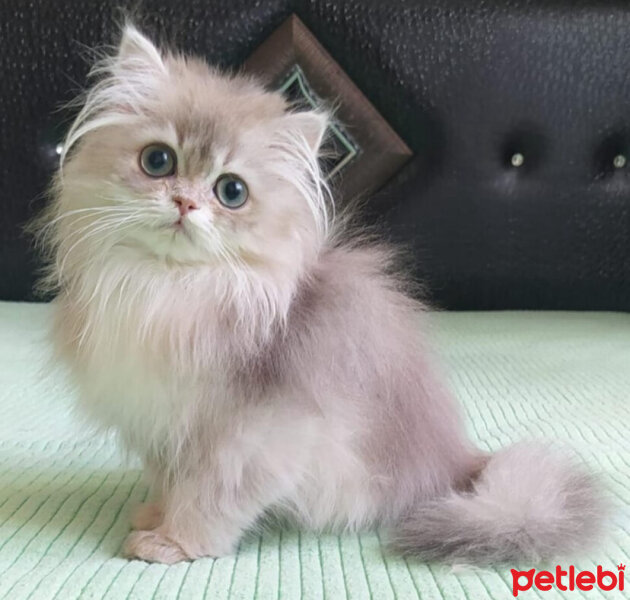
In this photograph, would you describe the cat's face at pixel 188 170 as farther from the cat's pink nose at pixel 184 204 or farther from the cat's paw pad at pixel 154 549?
the cat's paw pad at pixel 154 549

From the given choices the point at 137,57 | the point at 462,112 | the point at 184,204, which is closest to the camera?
the point at 184,204

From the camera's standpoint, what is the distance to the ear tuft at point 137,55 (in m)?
0.81

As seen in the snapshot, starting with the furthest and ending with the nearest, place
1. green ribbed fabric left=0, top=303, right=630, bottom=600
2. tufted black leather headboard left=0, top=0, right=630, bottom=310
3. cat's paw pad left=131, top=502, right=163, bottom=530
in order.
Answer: tufted black leather headboard left=0, top=0, right=630, bottom=310, cat's paw pad left=131, top=502, right=163, bottom=530, green ribbed fabric left=0, top=303, right=630, bottom=600

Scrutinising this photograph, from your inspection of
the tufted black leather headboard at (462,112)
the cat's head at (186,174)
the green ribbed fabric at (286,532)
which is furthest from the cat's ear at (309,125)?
the tufted black leather headboard at (462,112)

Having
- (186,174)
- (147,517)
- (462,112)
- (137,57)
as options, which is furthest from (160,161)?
(462,112)

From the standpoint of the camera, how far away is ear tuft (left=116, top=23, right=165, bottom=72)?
2.65 feet

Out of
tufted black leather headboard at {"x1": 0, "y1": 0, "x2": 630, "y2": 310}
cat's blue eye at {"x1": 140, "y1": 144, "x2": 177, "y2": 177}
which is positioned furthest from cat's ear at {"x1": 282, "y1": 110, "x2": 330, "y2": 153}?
tufted black leather headboard at {"x1": 0, "y1": 0, "x2": 630, "y2": 310}

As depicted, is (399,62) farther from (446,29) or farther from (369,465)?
(369,465)

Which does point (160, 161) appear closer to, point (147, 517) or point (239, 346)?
point (239, 346)

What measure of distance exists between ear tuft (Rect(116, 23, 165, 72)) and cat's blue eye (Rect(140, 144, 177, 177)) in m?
0.12

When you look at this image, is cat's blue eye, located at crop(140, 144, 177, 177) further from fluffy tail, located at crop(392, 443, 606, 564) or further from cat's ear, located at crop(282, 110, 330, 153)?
fluffy tail, located at crop(392, 443, 606, 564)

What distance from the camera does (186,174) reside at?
0.72 metres

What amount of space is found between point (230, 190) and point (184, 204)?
5cm

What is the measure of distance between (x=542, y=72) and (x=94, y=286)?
1.40 m
